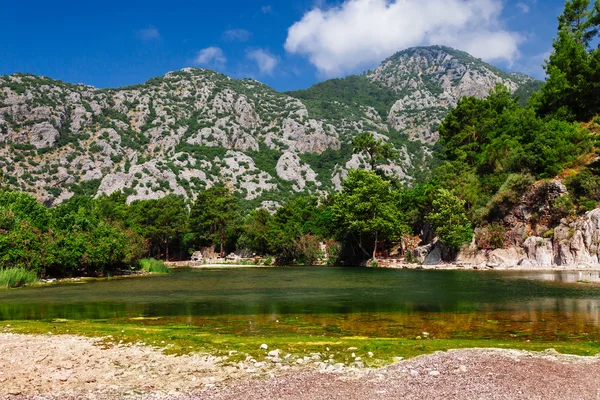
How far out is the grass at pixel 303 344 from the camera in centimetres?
1172

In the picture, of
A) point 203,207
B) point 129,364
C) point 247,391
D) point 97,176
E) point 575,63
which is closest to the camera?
point 247,391

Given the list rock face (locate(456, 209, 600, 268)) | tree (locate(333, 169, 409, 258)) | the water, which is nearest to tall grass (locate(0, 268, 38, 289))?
the water

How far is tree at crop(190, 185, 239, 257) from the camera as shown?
11000 cm

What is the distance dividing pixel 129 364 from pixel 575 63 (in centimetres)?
8467

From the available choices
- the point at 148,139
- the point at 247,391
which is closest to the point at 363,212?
the point at 247,391

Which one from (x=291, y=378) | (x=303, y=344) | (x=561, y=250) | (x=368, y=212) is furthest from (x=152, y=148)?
(x=291, y=378)

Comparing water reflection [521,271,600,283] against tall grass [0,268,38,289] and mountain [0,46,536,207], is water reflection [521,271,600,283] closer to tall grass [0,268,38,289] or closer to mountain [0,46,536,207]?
tall grass [0,268,38,289]

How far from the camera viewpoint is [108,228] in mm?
56094

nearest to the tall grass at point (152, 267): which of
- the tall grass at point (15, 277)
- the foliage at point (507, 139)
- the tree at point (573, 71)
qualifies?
the tall grass at point (15, 277)

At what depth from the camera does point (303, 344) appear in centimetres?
1302

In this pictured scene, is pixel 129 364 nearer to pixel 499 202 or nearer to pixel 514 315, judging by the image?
pixel 514 315

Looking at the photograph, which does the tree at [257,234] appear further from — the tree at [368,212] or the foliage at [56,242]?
the foliage at [56,242]

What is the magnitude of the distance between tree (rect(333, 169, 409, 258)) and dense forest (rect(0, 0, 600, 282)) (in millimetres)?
198

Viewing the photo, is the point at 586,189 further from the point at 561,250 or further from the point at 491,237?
the point at 491,237
